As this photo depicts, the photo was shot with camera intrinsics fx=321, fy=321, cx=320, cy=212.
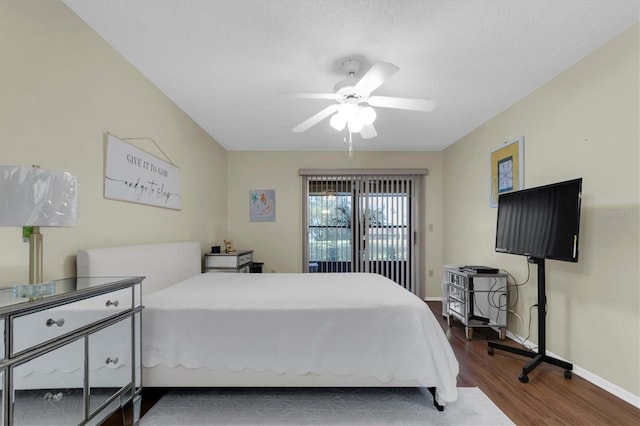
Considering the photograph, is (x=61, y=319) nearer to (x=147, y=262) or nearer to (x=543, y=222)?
(x=147, y=262)

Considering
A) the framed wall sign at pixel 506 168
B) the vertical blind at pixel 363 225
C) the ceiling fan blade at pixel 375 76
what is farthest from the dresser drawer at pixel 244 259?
the framed wall sign at pixel 506 168

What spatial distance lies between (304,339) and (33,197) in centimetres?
155

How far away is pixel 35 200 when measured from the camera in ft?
4.04

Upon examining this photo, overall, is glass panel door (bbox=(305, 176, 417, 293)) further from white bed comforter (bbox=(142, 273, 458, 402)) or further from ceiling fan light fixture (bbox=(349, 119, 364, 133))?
white bed comforter (bbox=(142, 273, 458, 402))

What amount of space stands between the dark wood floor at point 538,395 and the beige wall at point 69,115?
1.14 meters

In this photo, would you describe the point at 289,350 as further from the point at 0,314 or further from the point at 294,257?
the point at 294,257

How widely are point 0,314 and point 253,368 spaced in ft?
4.39

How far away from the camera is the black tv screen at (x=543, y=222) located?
2.23 m

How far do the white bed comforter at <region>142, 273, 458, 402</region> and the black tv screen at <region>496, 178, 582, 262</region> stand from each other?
1122mm

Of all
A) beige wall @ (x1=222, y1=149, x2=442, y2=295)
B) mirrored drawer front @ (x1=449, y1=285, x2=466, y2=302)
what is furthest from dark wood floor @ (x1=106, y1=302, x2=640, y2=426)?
beige wall @ (x1=222, y1=149, x2=442, y2=295)

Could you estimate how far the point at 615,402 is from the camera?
2082 mm

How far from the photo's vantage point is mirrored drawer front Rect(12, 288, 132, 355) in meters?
1.15

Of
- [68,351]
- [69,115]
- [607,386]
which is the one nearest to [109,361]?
[68,351]

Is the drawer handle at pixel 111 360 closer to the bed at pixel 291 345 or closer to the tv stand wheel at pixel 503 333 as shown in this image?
the bed at pixel 291 345
